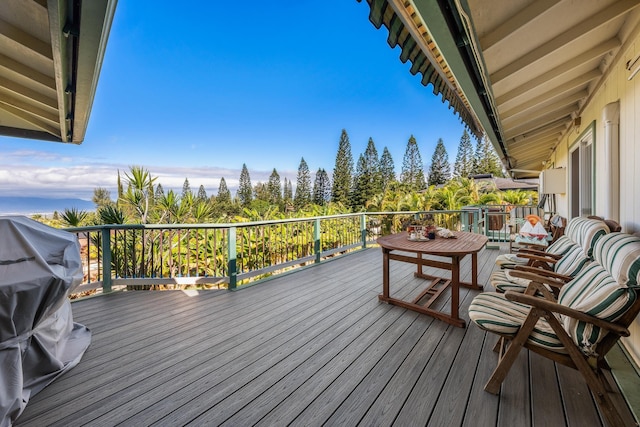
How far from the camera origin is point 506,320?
1699mm

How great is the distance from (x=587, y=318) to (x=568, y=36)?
1.98m

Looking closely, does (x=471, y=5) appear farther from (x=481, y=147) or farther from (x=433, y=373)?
(x=481, y=147)

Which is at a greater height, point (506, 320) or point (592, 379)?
point (506, 320)

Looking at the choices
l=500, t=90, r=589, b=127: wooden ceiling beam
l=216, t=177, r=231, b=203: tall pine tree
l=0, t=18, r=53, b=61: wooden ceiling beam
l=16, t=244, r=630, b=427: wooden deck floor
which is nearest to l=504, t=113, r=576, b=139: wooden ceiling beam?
l=500, t=90, r=589, b=127: wooden ceiling beam

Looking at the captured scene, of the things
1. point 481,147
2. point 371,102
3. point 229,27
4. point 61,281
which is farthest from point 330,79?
point 61,281

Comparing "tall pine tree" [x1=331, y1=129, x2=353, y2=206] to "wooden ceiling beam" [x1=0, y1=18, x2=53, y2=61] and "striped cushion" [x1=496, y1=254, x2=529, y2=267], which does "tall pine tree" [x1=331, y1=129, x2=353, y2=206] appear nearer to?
"striped cushion" [x1=496, y1=254, x2=529, y2=267]

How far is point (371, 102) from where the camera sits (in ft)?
97.3

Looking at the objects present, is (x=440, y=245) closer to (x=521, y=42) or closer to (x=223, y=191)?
(x=521, y=42)

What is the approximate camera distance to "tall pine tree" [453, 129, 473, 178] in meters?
28.9

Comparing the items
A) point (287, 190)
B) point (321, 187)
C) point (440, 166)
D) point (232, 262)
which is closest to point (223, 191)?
point (287, 190)

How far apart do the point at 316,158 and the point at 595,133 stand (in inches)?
1459

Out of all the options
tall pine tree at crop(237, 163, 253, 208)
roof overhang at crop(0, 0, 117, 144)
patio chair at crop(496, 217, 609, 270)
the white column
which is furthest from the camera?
tall pine tree at crop(237, 163, 253, 208)

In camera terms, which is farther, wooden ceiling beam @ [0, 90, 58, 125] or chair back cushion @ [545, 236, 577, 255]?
chair back cushion @ [545, 236, 577, 255]

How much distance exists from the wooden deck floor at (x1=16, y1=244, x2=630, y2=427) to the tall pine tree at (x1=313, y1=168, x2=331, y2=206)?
104 ft
